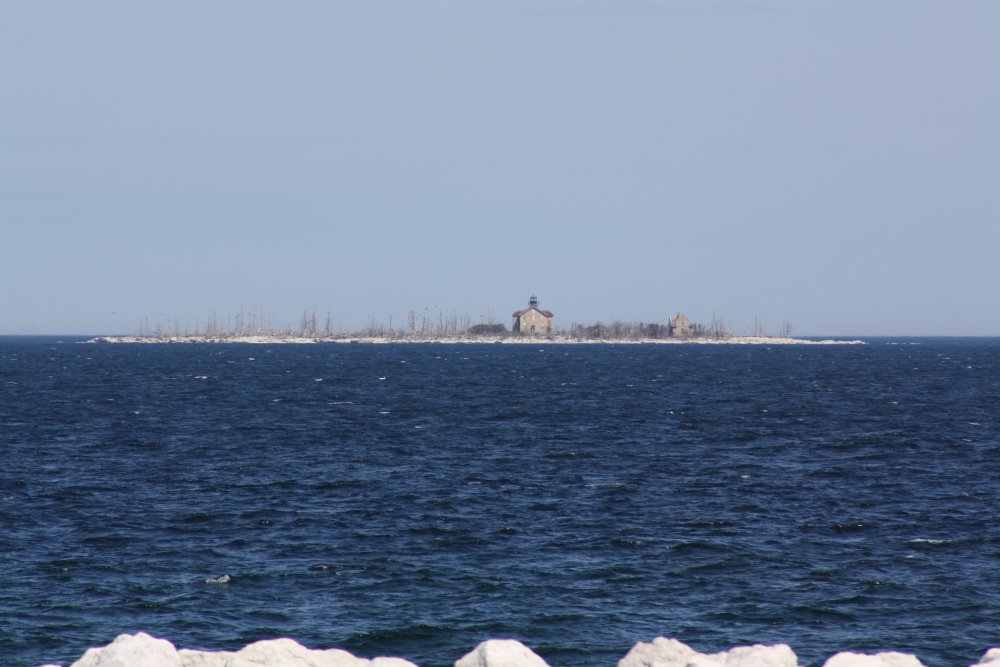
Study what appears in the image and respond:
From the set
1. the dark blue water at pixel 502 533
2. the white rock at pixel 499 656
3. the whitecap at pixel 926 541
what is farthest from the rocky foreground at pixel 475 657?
the whitecap at pixel 926 541

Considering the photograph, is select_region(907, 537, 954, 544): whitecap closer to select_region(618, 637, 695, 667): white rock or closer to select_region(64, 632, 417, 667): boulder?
select_region(618, 637, 695, 667): white rock

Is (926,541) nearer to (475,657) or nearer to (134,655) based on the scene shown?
(475,657)

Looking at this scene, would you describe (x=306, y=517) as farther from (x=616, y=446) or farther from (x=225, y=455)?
(x=616, y=446)

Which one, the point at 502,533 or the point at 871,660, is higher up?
the point at 871,660

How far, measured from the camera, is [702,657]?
57.1 feet

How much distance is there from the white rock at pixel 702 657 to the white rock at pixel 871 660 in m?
0.73

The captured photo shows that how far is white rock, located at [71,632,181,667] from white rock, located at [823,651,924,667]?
10.9 m

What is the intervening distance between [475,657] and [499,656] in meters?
0.46

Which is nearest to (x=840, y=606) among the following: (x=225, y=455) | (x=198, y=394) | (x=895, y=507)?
(x=895, y=507)

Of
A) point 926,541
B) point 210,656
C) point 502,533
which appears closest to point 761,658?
point 210,656

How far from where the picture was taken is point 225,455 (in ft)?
173

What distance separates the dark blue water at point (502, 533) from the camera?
24000mm

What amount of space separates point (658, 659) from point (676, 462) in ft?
108

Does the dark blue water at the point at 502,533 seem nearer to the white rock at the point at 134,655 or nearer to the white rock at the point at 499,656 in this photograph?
the white rock at the point at 499,656
